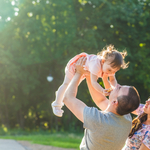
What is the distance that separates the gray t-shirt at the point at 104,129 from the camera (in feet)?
6.11

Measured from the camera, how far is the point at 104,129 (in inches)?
73.8

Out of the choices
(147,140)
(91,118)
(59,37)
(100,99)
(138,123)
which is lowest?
(59,37)

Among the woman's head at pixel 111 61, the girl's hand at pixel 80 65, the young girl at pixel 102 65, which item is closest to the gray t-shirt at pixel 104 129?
the girl's hand at pixel 80 65

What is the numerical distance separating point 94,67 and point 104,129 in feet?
3.07

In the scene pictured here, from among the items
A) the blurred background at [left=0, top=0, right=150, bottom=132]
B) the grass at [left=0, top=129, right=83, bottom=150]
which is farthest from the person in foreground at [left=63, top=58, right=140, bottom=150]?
the blurred background at [left=0, top=0, right=150, bottom=132]

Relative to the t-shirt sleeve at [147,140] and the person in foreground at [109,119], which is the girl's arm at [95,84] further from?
the t-shirt sleeve at [147,140]

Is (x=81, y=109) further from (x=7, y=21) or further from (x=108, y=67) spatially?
(x=7, y=21)

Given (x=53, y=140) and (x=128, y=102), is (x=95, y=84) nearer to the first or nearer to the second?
(x=128, y=102)

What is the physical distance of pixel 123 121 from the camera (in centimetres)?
194

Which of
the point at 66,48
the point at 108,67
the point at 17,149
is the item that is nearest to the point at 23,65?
the point at 66,48

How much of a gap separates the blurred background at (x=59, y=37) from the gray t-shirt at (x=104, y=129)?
12358 mm

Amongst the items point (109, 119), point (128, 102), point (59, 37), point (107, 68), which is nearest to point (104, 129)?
point (109, 119)

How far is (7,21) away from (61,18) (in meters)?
3.31

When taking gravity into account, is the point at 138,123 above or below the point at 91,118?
below
